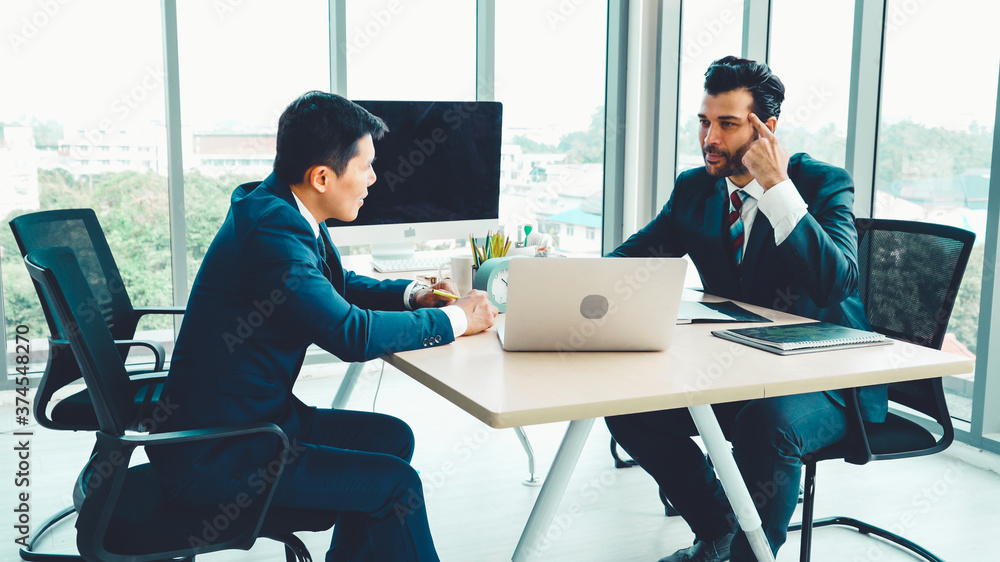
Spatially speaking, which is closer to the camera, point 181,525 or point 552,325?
point 181,525

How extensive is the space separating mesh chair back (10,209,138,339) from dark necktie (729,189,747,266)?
1699 mm

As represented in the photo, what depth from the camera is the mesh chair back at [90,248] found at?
2.17 meters

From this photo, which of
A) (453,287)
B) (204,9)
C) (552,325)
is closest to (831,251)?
(552,325)

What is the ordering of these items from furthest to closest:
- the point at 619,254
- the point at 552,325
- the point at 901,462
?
the point at 901,462 < the point at 619,254 < the point at 552,325

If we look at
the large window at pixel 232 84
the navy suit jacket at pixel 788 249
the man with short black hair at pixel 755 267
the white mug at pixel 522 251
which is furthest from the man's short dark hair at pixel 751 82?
the large window at pixel 232 84

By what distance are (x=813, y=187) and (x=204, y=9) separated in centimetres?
289

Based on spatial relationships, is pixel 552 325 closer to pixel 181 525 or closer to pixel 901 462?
pixel 181 525

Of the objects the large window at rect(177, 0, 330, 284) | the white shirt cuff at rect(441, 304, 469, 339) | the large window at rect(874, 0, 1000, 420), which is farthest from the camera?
the large window at rect(177, 0, 330, 284)

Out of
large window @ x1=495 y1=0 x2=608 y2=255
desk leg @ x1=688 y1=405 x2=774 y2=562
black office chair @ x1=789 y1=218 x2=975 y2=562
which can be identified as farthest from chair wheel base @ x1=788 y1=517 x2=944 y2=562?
large window @ x1=495 y1=0 x2=608 y2=255

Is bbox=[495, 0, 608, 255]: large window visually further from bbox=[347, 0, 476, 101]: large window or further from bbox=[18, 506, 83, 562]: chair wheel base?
bbox=[18, 506, 83, 562]: chair wheel base

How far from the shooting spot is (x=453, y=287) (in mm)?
1949

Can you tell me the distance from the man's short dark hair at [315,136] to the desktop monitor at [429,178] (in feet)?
3.17

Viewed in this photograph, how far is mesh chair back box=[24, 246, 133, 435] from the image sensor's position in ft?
4.16

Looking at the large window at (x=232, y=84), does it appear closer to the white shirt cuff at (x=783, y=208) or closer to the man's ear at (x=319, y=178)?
the man's ear at (x=319, y=178)
